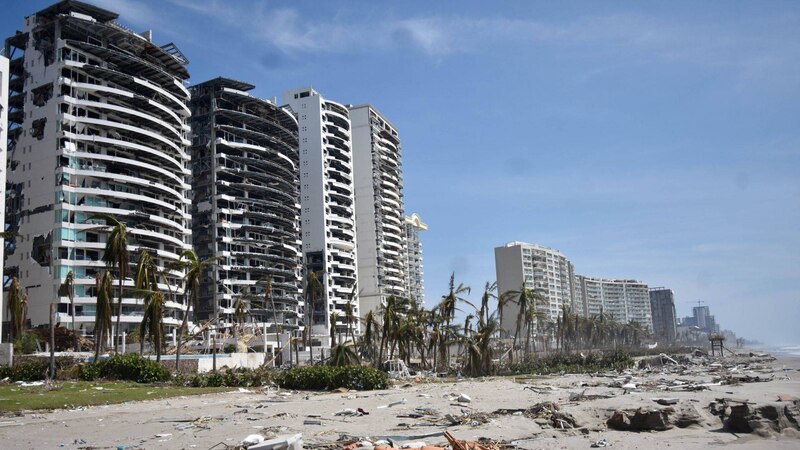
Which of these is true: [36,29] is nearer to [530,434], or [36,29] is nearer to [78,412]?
[78,412]

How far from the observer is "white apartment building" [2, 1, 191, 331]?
87.9 metres

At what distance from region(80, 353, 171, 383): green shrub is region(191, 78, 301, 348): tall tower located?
68.0m

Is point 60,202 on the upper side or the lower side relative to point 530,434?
upper

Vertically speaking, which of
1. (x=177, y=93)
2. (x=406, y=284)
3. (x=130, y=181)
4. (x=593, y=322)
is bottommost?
(x=593, y=322)

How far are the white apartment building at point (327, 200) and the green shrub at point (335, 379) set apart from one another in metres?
90.2

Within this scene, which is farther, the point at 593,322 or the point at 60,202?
the point at 593,322

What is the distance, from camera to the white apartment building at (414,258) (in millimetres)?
177625

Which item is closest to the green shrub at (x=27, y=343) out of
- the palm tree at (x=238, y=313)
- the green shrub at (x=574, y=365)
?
the palm tree at (x=238, y=313)

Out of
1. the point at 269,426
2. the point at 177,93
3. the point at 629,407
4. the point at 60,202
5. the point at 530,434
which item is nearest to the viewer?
the point at 530,434

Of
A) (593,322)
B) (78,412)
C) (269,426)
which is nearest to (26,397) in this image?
(78,412)

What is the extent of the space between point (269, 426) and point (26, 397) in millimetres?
14107

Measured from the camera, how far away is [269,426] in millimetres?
21719

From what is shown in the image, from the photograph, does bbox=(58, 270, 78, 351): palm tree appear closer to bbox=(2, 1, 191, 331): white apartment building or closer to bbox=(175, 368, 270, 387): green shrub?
bbox=(2, 1, 191, 331): white apartment building

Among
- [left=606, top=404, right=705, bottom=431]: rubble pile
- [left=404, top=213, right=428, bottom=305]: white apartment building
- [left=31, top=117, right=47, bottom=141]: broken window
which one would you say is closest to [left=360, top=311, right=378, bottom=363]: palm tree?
[left=31, top=117, right=47, bottom=141]: broken window
